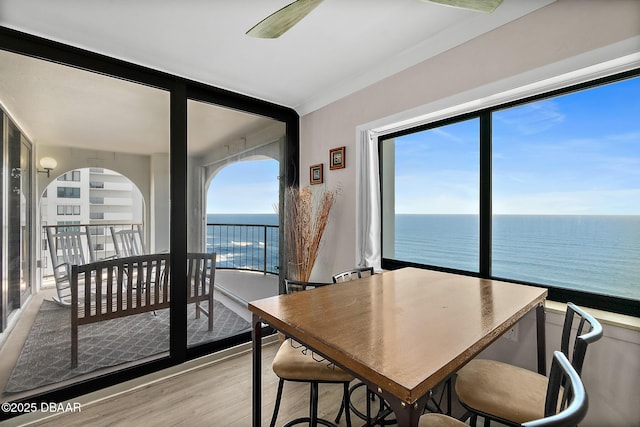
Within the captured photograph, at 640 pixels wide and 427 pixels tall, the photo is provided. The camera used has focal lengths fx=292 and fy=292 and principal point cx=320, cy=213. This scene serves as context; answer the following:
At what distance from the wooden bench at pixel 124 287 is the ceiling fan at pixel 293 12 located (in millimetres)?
1956

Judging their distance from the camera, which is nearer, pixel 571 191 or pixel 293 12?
pixel 293 12

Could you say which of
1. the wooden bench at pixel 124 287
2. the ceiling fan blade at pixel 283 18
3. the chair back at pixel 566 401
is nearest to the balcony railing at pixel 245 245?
the wooden bench at pixel 124 287

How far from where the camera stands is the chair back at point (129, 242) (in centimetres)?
229

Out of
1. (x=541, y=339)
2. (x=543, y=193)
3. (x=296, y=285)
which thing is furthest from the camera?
(x=296, y=285)

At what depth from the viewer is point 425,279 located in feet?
Answer: 6.26

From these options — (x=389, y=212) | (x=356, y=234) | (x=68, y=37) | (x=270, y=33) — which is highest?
(x=68, y=37)

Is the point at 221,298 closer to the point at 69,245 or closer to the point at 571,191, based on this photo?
the point at 69,245

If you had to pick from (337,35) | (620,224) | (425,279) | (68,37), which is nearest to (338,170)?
(337,35)

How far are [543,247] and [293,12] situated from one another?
197cm

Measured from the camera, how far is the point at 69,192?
2.07 m

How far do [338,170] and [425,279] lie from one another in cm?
140

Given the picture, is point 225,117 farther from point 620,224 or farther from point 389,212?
point 620,224

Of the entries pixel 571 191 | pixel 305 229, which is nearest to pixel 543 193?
pixel 571 191

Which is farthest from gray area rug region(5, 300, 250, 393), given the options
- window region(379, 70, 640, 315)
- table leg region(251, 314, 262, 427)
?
window region(379, 70, 640, 315)
